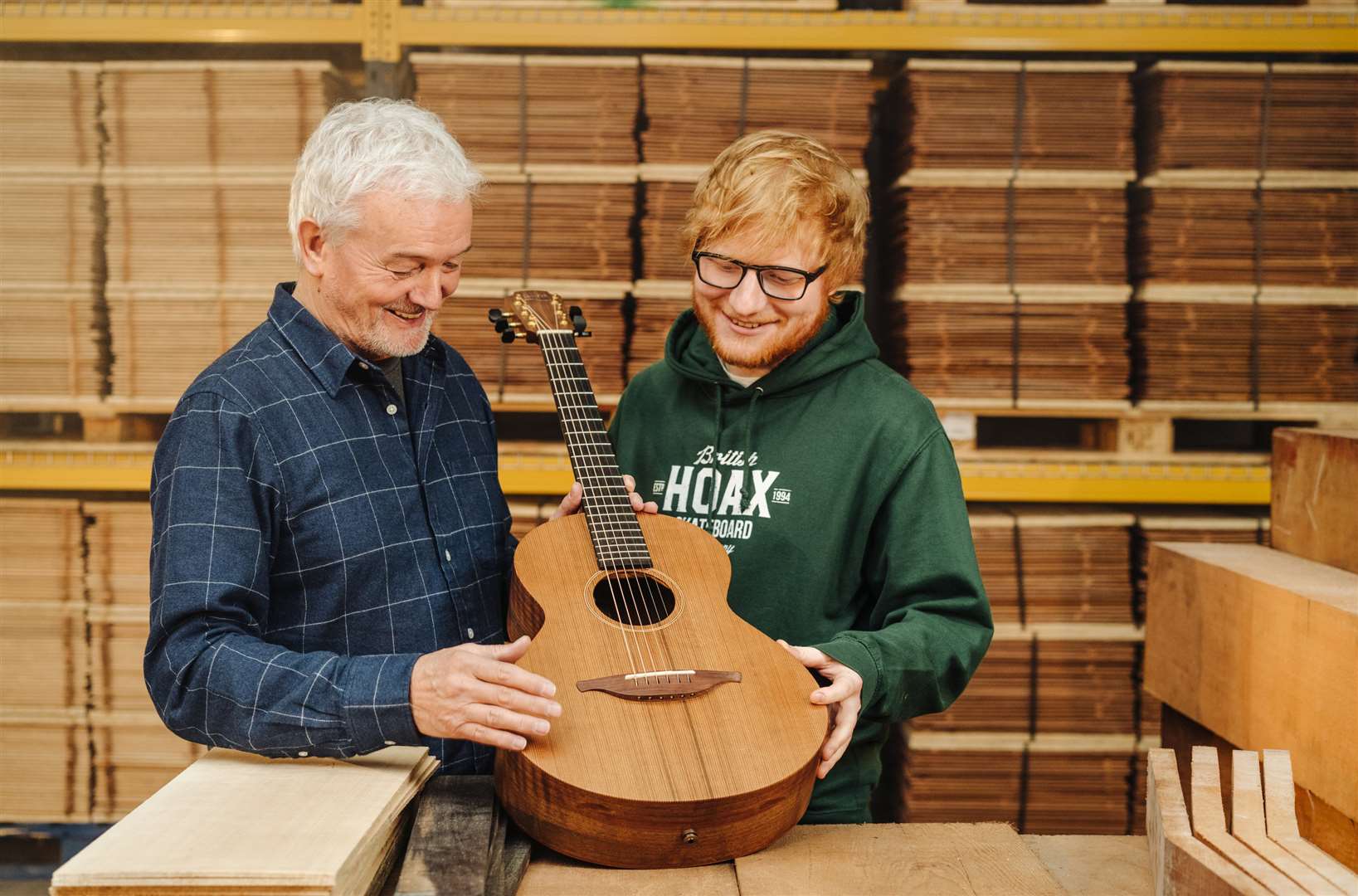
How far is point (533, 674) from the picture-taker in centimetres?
119

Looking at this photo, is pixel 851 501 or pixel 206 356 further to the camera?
pixel 206 356

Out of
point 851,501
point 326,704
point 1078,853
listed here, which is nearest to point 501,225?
point 851,501

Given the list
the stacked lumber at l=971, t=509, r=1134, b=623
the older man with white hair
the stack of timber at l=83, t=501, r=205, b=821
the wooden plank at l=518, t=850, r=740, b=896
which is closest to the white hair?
the older man with white hair

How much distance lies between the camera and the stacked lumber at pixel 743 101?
3.01m

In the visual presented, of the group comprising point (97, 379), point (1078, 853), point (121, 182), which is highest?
point (121, 182)

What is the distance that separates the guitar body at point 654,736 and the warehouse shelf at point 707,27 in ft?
6.53

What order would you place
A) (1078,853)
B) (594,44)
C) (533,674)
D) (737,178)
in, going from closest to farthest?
(533,674)
(1078,853)
(737,178)
(594,44)

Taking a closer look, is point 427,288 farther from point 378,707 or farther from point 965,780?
point 965,780

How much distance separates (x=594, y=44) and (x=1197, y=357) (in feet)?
6.54

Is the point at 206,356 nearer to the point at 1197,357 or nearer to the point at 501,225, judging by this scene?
the point at 501,225

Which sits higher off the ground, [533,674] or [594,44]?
[594,44]

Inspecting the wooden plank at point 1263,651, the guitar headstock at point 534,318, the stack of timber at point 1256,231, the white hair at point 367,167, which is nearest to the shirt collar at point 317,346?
the white hair at point 367,167

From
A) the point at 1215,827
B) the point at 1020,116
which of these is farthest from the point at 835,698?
the point at 1020,116

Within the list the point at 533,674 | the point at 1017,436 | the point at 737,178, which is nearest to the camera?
the point at 533,674
